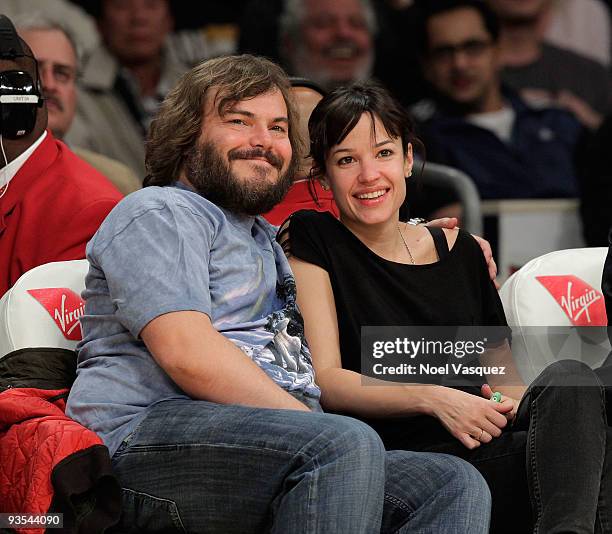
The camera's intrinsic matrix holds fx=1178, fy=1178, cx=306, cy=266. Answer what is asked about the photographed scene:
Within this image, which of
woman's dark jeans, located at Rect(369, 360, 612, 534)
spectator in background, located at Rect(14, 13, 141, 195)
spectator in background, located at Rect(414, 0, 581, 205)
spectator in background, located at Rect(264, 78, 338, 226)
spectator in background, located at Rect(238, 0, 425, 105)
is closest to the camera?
woman's dark jeans, located at Rect(369, 360, 612, 534)

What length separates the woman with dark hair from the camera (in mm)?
2135

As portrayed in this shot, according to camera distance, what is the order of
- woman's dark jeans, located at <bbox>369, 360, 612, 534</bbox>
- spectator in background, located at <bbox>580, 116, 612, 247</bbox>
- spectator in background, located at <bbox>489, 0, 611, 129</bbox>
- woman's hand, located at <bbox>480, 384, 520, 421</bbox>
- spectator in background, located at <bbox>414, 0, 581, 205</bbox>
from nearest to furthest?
1. woman's dark jeans, located at <bbox>369, 360, 612, 534</bbox>
2. woman's hand, located at <bbox>480, 384, 520, 421</bbox>
3. spectator in background, located at <bbox>580, 116, 612, 247</bbox>
4. spectator in background, located at <bbox>414, 0, 581, 205</bbox>
5. spectator in background, located at <bbox>489, 0, 611, 129</bbox>

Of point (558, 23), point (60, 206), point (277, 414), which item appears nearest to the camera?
point (277, 414)

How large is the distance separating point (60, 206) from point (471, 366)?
38.8 inches

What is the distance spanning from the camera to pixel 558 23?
16.5 feet

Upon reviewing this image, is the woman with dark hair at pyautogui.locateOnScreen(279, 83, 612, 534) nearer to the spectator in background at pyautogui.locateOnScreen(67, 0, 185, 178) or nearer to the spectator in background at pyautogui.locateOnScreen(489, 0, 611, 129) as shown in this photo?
the spectator in background at pyautogui.locateOnScreen(67, 0, 185, 178)

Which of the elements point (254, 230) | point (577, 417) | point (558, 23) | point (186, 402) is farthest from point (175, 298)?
point (558, 23)

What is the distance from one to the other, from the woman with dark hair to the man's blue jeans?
157mm

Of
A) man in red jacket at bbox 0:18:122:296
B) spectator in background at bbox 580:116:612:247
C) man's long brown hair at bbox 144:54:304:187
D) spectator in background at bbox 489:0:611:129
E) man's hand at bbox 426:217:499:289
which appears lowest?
spectator in background at bbox 580:116:612:247

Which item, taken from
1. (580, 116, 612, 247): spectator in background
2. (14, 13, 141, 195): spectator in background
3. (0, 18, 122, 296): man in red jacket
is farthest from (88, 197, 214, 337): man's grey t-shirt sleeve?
(580, 116, 612, 247): spectator in background

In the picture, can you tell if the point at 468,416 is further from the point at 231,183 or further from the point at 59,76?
the point at 59,76

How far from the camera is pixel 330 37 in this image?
15.7 ft

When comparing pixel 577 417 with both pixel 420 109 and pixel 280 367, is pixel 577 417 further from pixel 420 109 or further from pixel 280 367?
pixel 420 109

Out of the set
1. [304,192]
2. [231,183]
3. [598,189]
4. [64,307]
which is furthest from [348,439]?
[598,189]
